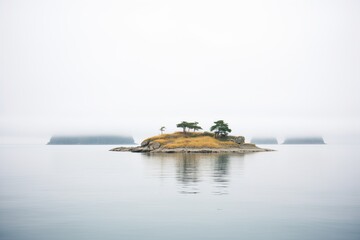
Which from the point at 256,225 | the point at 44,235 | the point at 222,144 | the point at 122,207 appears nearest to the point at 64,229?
the point at 44,235

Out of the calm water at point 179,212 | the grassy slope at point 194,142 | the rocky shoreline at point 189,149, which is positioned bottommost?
the calm water at point 179,212

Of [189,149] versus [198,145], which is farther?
[198,145]

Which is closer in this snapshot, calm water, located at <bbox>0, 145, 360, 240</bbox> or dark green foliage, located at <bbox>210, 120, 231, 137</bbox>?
calm water, located at <bbox>0, 145, 360, 240</bbox>

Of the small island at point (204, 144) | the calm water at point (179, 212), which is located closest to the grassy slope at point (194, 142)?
the small island at point (204, 144)

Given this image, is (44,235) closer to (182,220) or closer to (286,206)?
(182,220)

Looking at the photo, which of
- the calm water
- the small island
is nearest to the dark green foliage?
the small island

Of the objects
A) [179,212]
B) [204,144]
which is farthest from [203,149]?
[179,212]

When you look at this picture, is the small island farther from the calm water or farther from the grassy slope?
the calm water

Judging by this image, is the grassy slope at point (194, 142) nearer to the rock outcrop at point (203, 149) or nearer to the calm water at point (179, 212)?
the rock outcrop at point (203, 149)

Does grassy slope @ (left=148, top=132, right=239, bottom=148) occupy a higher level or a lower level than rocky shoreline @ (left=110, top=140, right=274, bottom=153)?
higher

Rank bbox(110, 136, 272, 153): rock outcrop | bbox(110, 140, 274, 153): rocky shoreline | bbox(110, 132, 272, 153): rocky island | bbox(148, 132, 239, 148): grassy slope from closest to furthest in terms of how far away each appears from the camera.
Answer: bbox(110, 140, 274, 153): rocky shoreline → bbox(110, 136, 272, 153): rock outcrop → bbox(110, 132, 272, 153): rocky island → bbox(148, 132, 239, 148): grassy slope

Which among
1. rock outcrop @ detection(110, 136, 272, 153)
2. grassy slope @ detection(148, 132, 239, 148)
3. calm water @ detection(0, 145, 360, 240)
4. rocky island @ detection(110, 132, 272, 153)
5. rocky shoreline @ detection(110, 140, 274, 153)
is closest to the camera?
calm water @ detection(0, 145, 360, 240)

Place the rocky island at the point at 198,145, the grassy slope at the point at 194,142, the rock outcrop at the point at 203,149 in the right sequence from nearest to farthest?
the rock outcrop at the point at 203,149, the rocky island at the point at 198,145, the grassy slope at the point at 194,142

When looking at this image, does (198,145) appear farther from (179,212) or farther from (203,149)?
(179,212)
